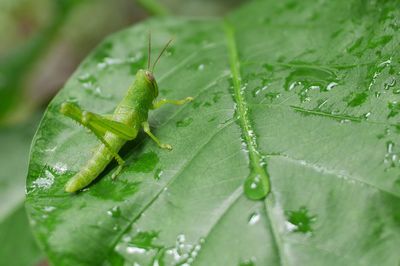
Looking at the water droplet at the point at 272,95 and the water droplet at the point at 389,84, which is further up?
the water droplet at the point at 389,84

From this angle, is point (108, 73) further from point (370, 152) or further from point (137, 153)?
point (370, 152)

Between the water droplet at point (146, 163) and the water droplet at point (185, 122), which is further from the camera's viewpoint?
the water droplet at point (185, 122)

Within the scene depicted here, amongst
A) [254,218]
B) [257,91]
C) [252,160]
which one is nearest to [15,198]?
[257,91]

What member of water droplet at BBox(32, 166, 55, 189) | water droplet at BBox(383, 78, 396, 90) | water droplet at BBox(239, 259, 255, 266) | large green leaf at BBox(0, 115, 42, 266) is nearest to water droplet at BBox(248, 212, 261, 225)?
water droplet at BBox(239, 259, 255, 266)

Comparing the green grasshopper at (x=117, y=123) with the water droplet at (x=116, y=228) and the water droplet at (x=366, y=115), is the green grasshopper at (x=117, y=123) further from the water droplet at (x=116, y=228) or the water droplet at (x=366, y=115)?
the water droplet at (x=366, y=115)

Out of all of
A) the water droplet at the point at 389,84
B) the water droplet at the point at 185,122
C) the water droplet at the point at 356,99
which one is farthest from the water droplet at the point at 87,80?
the water droplet at the point at 389,84

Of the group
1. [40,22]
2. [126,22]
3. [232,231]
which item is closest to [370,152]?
[232,231]
